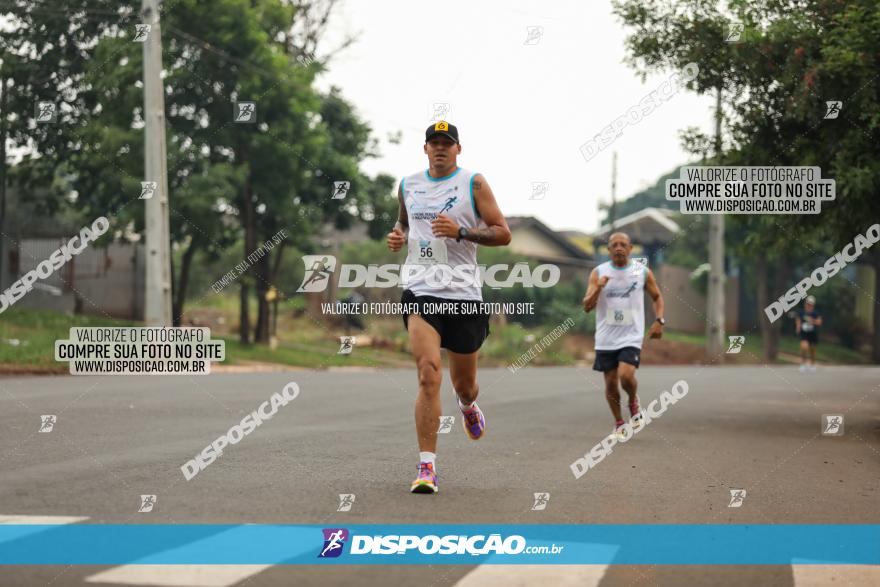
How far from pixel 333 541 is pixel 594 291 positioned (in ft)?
20.9

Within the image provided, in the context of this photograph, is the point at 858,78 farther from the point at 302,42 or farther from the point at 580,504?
the point at 302,42

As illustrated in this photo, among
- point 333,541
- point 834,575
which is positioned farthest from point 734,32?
point 333,541

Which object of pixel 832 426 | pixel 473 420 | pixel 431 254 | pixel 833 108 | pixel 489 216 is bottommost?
pixel 832 426

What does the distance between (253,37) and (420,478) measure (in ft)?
79.7

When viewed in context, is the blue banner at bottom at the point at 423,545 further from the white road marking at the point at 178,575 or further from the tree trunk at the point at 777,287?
the tree trunk at the point at 777,287

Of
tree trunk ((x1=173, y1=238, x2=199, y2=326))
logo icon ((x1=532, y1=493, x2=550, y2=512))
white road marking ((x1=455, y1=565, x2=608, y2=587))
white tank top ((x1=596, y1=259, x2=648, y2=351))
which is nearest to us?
white road marking ((x1=455, y1=565, x2=608, y2=587))

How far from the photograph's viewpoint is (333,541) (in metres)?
5.86

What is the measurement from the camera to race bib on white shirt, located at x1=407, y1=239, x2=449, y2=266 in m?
7.87

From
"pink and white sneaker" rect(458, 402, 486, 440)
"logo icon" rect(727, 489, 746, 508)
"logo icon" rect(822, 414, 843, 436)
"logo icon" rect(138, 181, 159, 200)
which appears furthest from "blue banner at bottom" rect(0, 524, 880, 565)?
"logo icon" rect(138, 181, 159, 200)

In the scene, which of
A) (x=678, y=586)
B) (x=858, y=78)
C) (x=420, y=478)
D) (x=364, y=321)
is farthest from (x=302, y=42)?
(x=678, y=586)

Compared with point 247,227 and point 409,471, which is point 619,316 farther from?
point 247,227

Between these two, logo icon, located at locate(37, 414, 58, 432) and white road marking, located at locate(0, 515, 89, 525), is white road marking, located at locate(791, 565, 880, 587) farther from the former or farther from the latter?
logo icon, located at locate(37, 414, 58, 432)

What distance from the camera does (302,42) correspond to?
36500 millimetres

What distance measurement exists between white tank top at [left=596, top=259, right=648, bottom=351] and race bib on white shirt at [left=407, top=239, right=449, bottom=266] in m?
4.37
